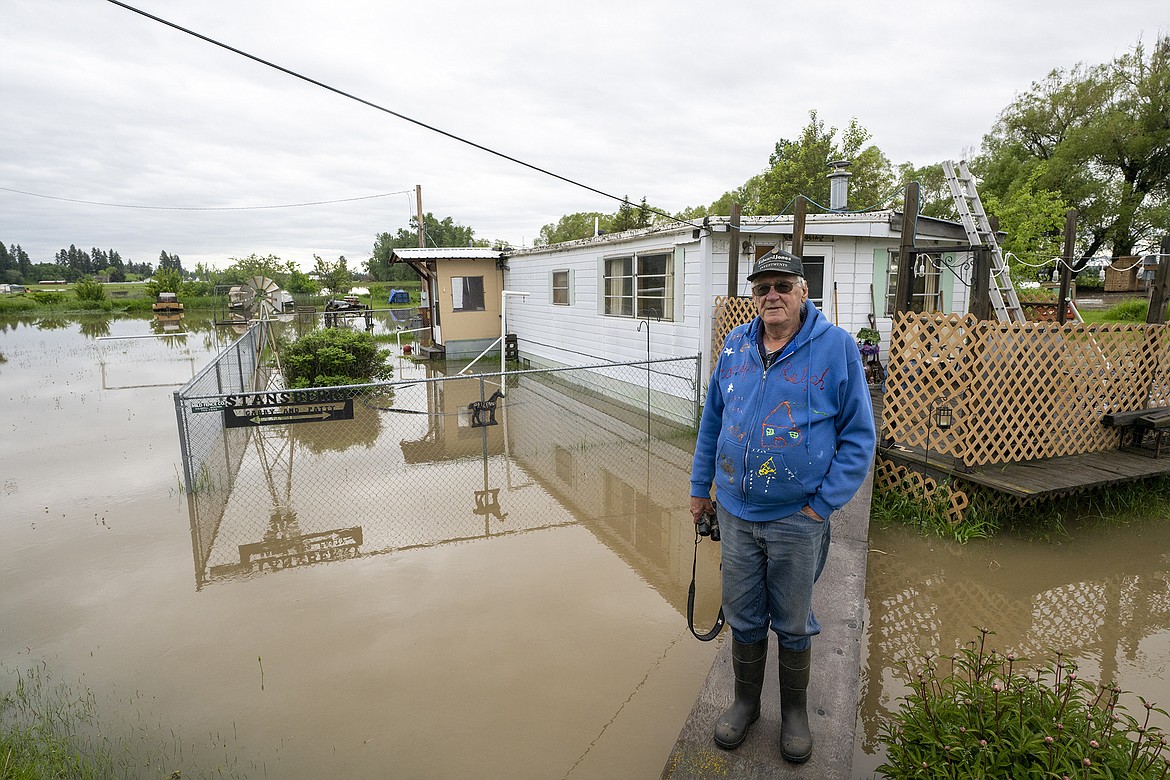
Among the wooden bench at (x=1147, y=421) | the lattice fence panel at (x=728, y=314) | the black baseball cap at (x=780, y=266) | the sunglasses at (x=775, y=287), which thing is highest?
the black baseball cap at (x=780, y=266)

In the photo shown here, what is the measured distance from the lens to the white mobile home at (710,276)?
9000 millimetres

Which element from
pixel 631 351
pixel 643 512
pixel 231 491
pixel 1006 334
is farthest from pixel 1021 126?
pixel 231 491

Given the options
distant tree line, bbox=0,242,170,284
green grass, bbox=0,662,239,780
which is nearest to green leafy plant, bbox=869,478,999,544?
green grass, bbox=0,662,239,780

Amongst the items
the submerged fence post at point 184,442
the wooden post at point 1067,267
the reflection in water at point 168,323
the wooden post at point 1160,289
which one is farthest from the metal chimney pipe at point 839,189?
the reflection in water at point 168,323

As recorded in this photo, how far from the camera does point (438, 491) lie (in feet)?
21.6

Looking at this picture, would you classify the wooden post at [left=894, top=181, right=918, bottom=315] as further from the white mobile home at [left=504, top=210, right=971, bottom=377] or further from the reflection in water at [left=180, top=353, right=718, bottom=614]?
the reflection in water at [left=180, top=353, right=718, bottom=614]

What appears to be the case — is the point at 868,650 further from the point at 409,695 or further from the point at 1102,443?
the point at 1102,443

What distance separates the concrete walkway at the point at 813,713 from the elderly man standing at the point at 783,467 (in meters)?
0.07

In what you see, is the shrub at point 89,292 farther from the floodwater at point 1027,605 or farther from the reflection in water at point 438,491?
the floodwater at point 1027,605

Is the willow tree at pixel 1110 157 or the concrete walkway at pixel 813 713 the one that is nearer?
the concrete walkway at pixel 813 713

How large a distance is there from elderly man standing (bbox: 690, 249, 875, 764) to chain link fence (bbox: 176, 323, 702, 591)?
1942mm

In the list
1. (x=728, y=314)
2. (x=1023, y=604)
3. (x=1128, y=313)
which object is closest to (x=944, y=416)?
(x=1023, y=604)

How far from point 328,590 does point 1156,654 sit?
210 inches

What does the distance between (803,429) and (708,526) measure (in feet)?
2.49
